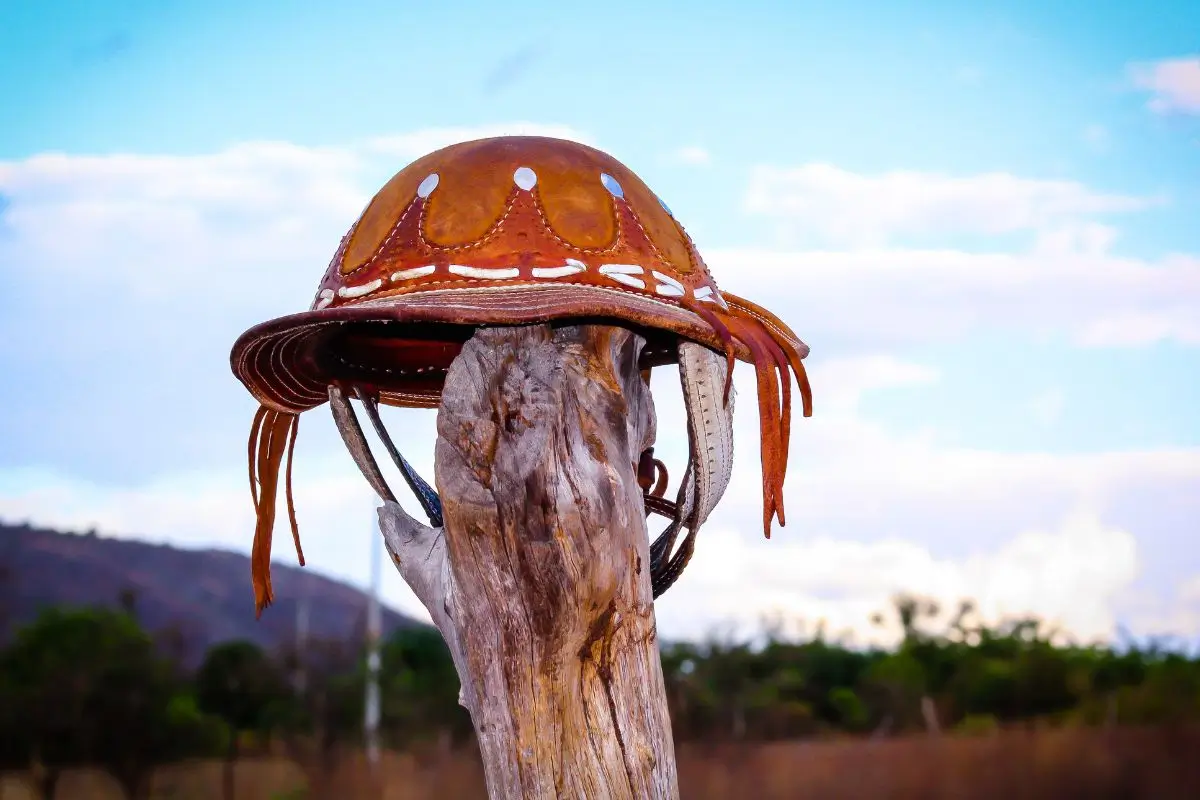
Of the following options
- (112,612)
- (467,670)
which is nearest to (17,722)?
(112,612)

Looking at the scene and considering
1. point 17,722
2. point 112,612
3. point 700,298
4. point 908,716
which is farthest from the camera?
point 908,716

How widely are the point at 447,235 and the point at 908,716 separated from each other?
21.2 meters

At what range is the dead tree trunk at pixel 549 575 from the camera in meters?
3.08

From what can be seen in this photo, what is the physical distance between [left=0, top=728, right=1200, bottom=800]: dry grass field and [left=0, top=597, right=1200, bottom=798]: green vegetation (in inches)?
50.1

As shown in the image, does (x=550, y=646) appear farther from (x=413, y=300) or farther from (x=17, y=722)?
(x=17, y=722)

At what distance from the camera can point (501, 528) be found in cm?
311

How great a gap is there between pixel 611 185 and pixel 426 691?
78.6ft

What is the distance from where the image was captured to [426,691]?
1025 inches

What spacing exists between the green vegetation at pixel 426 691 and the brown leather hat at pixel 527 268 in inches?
530

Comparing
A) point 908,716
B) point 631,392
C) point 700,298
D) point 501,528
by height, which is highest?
point 700,298

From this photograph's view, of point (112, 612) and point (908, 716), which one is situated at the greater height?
point (112, 612)

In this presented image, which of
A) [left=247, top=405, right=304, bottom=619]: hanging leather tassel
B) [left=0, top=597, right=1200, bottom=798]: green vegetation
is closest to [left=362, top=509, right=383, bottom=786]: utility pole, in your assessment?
[left=0, top=597, right=1200, bottom=798]: green vegetation

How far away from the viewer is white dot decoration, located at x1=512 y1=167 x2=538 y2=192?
3359mm

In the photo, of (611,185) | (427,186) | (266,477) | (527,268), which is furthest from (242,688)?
(527,268)
